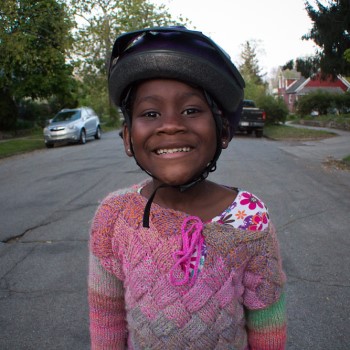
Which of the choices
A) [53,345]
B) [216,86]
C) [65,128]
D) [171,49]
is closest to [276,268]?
[216,86]

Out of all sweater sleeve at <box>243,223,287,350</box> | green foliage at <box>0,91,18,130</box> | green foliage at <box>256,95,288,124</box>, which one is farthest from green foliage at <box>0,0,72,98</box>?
sweater sleeve at <box>243,223,287,350</box>

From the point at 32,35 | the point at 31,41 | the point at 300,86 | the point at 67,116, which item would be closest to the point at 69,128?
the point at 67,116

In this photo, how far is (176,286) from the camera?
4.18 feet

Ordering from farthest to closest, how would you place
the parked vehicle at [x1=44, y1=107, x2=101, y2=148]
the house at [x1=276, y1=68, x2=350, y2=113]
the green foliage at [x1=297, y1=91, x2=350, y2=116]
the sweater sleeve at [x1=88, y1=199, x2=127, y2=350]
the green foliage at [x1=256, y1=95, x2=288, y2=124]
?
the house at [x1=276, y1=68, x2=350, y2=113] < the green foliage at [x1=297, y1=91, x2=350, y2=116] < the green foliage at [x1=256, y1=95, x2=288, y2=124] < the parked vehicle at [x1=44, y1=107, x2=101, y2=148] < the sweater sleeve at [x1=88, y1=199, x2=127, y2=350]

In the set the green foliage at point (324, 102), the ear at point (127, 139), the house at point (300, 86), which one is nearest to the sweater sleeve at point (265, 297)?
the ear at point (127, 139)

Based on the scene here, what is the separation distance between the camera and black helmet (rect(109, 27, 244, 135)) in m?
1.26

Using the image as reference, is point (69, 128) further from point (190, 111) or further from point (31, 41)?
point (190, 111)

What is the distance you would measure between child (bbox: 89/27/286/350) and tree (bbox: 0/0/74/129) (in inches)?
586

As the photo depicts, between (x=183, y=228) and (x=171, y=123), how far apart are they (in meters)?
0.34

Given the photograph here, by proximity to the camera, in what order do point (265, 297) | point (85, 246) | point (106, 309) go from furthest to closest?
point (85, 246), point (106, 309), point (265, 297)

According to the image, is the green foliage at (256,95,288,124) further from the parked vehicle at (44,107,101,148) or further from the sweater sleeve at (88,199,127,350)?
the sweater sleeve at (88,199,127,350)

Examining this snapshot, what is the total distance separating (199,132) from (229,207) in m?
0.29

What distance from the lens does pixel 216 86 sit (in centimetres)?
131

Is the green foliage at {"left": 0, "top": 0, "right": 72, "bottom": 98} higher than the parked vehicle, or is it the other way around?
the green foliage at {"left": 0, "top": 0, "right": 72, "bottom": 98}
